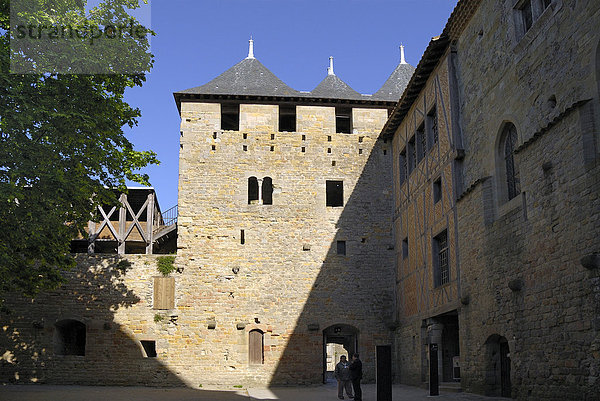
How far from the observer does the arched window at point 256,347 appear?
17.7 meters

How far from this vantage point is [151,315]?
17.5m

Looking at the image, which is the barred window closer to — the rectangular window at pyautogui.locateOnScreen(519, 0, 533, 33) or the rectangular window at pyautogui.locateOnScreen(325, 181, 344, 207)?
the rectangular window at pyautogui.locateOnScreen(519, 0, 533, 33)

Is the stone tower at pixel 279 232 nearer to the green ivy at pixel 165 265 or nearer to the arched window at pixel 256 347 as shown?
the arched window at pixel 256 347

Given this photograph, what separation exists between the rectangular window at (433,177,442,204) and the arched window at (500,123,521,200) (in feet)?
10.5

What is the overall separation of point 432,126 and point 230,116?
8608mm

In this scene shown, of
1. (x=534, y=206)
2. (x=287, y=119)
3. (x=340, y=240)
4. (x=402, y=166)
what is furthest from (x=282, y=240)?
(x=534, y=206)

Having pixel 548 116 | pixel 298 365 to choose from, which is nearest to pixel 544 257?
pixel 548 116

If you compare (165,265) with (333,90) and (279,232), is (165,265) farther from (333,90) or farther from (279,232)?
(333,90)

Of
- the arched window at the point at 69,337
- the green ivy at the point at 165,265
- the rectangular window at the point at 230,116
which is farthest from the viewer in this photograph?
the rectangular window at the point at 230,116

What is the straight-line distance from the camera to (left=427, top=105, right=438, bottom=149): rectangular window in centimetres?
1517

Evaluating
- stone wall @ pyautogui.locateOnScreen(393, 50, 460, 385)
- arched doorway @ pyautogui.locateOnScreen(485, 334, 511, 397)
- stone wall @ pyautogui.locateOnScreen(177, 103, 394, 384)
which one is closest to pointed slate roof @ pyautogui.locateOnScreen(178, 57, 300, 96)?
stone wall @ pyautogui.locateOnScreen(177, 103, 394, 384)

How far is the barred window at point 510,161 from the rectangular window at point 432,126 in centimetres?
362

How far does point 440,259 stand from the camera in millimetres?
14594

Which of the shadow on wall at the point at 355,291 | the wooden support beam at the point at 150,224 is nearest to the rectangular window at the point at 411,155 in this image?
the shadow on wall at the point at 355,291
